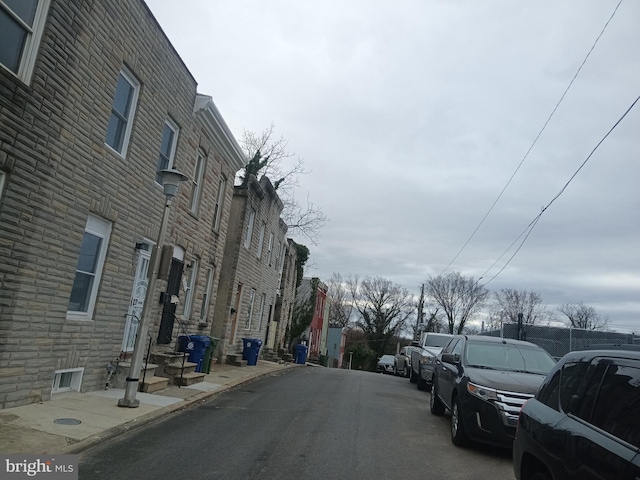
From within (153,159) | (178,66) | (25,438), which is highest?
(178,66)

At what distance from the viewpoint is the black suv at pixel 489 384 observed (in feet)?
21.8

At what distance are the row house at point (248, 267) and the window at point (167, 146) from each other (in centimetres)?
656

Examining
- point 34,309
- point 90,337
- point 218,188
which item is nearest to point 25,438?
point 34,309

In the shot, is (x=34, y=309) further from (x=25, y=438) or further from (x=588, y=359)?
(x=588, y=359)

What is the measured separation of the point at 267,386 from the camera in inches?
520

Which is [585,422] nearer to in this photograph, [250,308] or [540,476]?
[540,476]

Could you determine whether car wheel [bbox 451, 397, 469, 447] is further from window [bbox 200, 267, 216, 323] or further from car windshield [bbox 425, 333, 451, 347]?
window [bbox 200, 267, 216, 323]

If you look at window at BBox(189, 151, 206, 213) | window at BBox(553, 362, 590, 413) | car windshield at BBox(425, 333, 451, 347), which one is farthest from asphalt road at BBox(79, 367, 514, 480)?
car windshield at BBox(425, 333, 451, 347)

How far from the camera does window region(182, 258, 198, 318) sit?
1388cm

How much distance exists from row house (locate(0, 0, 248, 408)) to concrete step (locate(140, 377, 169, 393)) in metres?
0.73

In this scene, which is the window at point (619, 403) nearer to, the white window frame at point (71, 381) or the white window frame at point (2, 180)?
the white window frame at point (2, 180)

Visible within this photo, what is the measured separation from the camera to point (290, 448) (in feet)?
21.3

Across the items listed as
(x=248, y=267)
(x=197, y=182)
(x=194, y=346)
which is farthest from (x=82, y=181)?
(x=248, y=267)

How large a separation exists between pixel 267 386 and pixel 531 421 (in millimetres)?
9781
